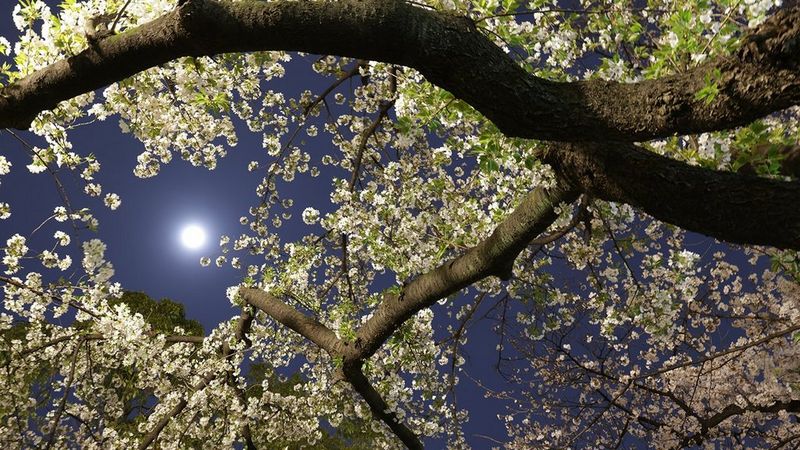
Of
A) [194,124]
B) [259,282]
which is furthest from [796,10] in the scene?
[259,282]

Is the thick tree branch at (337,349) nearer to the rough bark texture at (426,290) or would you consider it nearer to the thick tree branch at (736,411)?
the rough bark texture at (426,290)

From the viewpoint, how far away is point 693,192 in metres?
2.46

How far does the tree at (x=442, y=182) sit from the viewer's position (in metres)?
2.30

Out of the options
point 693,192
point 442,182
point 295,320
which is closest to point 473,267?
point 442,182

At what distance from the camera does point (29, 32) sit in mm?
3191

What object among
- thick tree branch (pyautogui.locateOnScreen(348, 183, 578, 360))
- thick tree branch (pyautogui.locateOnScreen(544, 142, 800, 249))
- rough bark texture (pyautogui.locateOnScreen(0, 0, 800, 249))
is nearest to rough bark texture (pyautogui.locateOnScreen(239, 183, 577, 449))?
thick tree branch (pyautogui.locateOnScreen(348, 183, 578, 360))

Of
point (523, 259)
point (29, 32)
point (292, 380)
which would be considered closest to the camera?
point (29, 32)

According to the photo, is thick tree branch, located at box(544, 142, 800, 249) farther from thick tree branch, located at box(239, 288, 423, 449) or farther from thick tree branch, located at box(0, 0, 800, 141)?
thick tree branch, located at box(239, 288, 423, 449)

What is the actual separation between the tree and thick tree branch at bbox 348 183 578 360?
0.8 inches

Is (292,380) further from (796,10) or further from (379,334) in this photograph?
(796,10)

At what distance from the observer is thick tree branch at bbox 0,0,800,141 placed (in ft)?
7.32

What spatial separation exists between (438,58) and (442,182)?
2.45 meters

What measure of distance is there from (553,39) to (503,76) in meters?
2.00

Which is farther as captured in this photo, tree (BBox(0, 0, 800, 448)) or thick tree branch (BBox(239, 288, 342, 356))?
thick tree branch (BBox(239, 288, 342, 356))
